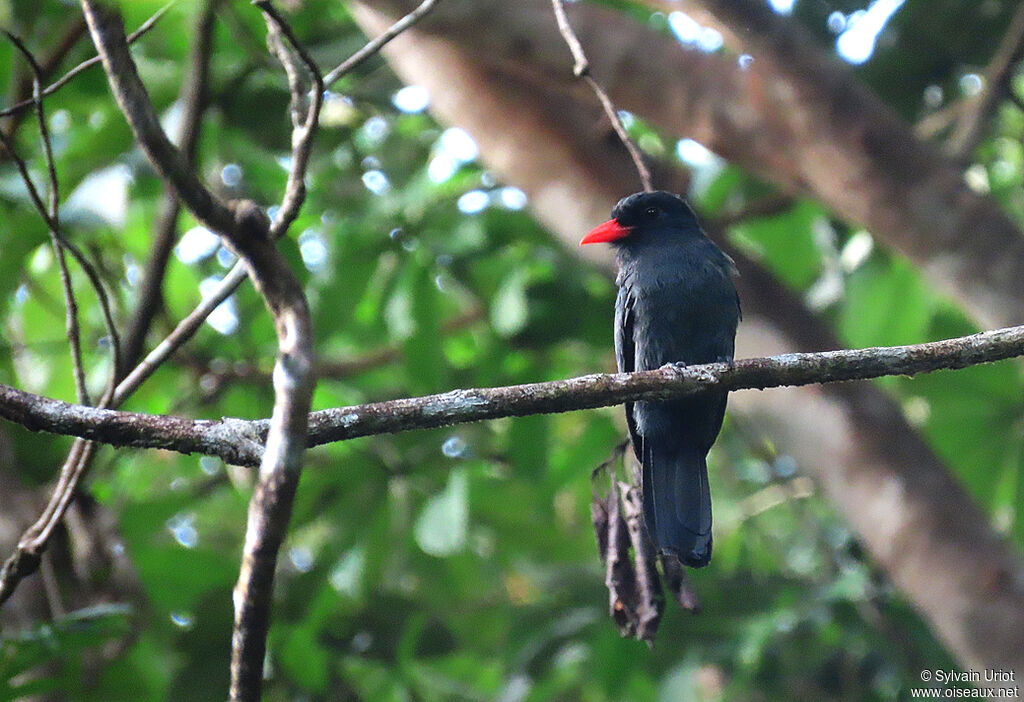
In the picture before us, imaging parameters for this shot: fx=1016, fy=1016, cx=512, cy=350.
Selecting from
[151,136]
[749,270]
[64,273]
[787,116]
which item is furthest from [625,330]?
[151,136]

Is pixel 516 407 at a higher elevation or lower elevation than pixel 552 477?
higher

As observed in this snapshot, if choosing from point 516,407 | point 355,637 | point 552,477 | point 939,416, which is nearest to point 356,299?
point 552,477

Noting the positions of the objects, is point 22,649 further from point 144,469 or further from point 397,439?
point 144,469

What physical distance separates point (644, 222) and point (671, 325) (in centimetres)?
50

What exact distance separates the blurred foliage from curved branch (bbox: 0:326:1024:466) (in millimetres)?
1663

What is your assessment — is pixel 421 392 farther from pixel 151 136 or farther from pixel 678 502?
pixel 151 136

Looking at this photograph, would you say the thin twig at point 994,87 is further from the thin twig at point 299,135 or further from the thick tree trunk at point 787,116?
the thin twig at point 299,135

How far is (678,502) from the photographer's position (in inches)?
115

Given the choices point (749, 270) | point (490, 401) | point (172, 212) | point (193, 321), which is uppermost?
point (193, 321)

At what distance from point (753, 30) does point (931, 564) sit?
2.16m

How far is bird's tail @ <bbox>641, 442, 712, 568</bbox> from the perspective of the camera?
8.87 feet

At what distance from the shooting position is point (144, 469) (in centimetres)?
543

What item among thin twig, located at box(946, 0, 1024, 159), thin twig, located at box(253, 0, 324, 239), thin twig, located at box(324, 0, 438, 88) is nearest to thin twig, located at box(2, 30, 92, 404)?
thin twig, located at box(253, 0, 324, 239)

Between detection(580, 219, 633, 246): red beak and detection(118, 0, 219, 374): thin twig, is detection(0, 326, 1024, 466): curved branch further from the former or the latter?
detection(118, 0, 219, 374): thin twig
